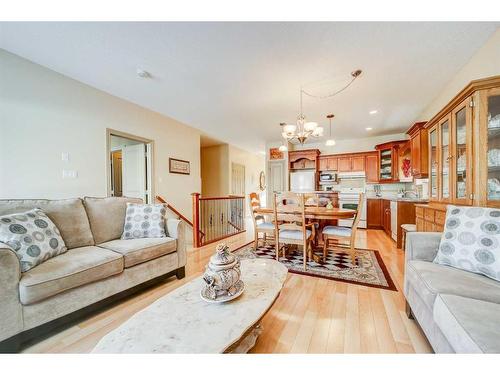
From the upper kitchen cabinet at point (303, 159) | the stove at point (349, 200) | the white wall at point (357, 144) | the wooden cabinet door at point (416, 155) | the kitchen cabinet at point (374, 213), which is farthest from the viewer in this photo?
the upper kitchen cabinet at point (303, 159)

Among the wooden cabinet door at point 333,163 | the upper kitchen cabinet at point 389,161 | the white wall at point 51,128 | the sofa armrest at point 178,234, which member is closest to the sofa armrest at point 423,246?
the sofa armrest at point 178,234

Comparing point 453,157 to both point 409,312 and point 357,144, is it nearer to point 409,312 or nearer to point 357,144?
point 409,312

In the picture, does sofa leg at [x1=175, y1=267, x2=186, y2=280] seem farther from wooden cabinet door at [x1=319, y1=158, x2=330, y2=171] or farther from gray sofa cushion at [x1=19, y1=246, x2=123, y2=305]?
wooden cabinet door at [x1=319, y1=158, x2=330, y2=171]

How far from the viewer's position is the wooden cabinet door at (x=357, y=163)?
5383 millimetres

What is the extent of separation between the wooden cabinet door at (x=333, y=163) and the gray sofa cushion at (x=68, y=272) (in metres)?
5.44

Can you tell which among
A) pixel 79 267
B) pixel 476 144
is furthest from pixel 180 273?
pixel 476 144

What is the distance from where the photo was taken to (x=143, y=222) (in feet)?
7.29

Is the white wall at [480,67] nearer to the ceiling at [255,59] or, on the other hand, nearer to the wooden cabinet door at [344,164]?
the ceiling at [255,59]

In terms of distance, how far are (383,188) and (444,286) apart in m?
5.00

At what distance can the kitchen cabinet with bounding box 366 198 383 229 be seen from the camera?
16.2 feet

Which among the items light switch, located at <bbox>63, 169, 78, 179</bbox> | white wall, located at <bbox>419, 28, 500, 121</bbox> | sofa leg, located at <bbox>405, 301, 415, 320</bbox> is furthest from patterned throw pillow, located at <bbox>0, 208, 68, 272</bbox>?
white wall, located at <bbox>419, 28, 500, 121</bbox>

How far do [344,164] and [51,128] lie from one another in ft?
19.9

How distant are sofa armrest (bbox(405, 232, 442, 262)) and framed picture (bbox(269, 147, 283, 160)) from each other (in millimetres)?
4753
